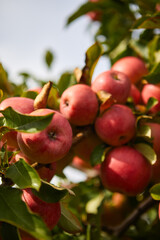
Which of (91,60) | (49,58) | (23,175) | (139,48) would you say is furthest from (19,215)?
(49,58)

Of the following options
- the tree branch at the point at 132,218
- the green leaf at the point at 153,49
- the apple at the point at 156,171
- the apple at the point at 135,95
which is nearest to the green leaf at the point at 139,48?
the green leaf at the point at 153,49

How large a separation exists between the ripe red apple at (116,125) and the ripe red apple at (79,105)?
6 centimetres

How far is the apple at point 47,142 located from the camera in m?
1.05

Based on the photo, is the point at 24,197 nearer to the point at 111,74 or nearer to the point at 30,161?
the point at 30,161

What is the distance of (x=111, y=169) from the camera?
1.36 m

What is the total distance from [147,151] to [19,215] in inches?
26.1

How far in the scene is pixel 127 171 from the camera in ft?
4.35

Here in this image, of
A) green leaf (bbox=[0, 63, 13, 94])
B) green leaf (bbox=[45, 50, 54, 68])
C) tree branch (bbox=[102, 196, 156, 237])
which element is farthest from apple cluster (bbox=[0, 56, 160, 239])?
green leaf (bbox=[45, 50, 54, 68])

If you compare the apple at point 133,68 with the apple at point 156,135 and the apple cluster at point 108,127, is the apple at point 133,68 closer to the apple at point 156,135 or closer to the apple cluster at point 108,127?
the apple cluster at point 108,127

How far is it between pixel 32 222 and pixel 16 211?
68 mm

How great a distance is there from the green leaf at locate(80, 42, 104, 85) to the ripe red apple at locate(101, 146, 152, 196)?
1.30ft

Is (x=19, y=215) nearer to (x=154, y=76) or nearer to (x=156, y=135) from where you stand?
(x=156, y=135)

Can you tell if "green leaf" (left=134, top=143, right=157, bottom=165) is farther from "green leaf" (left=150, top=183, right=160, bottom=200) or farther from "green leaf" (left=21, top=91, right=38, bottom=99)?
"green leaf" (left=21, top=91, right=38, bottom=99)

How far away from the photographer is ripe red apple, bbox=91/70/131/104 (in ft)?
4.68
